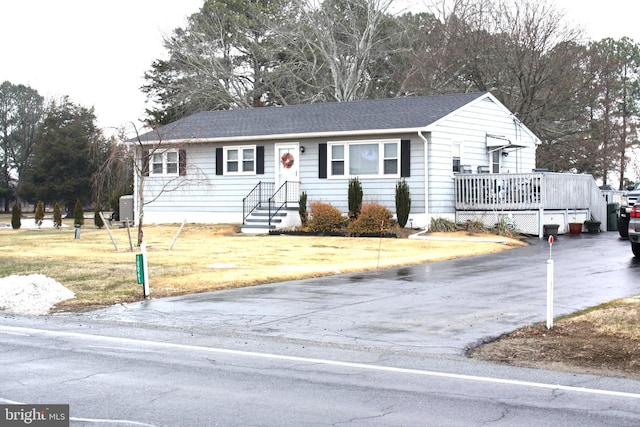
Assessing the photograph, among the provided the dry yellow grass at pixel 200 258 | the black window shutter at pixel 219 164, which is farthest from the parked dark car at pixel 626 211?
the black window shutter at pixel 219 164

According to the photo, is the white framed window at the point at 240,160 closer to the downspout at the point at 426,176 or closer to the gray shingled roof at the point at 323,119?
the gray shingled roof at the point at 323,119

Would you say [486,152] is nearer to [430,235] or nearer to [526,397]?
[430,235]

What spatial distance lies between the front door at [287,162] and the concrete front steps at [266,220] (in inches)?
55.1

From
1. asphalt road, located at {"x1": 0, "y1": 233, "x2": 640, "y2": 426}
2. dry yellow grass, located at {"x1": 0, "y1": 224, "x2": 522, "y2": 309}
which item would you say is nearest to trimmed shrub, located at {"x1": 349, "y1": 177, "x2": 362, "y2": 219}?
dry yellow grass, located at {"x1": 0, "y1": 224, "x2": 522, "y2": 309}

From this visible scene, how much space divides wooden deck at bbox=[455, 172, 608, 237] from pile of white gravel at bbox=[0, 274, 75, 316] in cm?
1761

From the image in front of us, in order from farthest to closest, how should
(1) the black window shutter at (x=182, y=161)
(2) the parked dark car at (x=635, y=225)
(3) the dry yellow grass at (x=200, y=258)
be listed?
(1) the black window shutter at (x=182, y=161), (2) the parked dark car at (x=635, y=225), (3) the dry yellow grass at (x=200, y=258)

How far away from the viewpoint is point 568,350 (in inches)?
387

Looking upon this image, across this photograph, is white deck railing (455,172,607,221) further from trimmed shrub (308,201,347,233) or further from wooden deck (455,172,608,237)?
trimmed shrub (308,201,347,233)

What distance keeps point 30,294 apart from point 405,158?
17.2 m

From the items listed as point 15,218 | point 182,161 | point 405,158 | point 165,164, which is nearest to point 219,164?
point 182,161

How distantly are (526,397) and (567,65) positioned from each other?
3877cm

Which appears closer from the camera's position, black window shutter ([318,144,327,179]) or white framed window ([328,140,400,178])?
white framed window ([328,140,400,178])

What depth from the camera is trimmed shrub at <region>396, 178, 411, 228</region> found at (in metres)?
29.0

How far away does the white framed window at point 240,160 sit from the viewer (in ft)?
110
